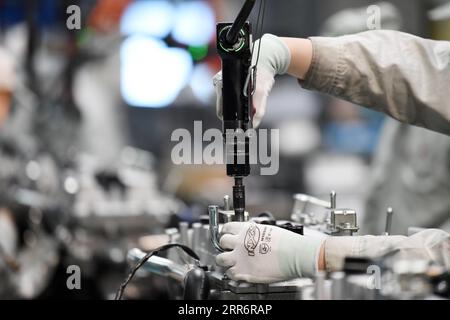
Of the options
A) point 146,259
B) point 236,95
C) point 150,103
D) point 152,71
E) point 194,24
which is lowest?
point 146,259

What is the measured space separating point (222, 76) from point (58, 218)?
2.42m

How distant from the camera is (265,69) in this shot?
4.96ft

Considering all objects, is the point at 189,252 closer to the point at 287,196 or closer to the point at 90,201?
the point at 90,201

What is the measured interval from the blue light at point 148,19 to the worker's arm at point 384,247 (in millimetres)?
3886

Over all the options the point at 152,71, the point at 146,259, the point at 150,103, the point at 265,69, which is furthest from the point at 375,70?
the point at 150,103

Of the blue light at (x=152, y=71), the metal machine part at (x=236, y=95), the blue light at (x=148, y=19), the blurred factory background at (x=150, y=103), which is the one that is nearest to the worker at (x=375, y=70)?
the metal machine part at (x=236, y=95)

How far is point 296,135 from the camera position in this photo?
5.16m

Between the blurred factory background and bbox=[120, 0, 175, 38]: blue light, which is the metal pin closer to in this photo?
the blurred factory background

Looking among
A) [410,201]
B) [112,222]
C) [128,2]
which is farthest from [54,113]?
[410,201]

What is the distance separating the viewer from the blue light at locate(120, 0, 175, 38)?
5.05 meters

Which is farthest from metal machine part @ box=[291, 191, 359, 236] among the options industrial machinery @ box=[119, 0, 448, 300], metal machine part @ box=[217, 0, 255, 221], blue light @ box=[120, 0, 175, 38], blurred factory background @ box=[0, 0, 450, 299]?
blue light @ box=[120, 0, 175, 38]

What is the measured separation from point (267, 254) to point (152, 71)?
12.7 ft

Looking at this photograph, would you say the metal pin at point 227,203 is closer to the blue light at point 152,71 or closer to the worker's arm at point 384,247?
the worker's arm at point 384,247

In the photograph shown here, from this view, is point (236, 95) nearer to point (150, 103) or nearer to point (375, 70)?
point (375, 70)
